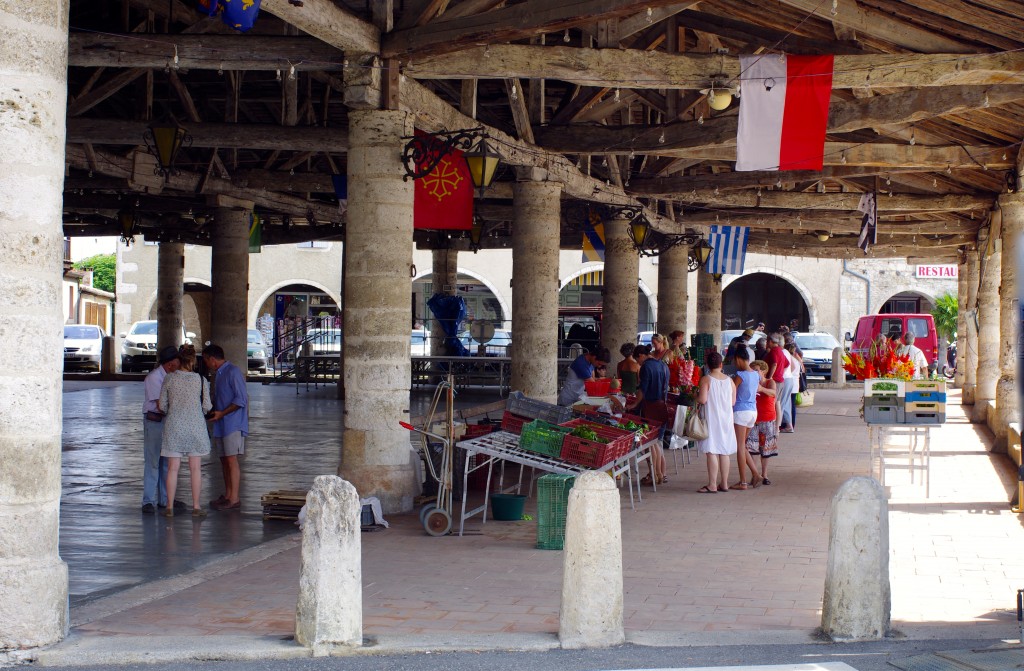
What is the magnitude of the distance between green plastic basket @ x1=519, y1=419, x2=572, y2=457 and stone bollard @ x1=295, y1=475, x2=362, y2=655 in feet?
11.9

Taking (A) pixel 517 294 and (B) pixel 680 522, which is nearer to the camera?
(B) pixel 680 522

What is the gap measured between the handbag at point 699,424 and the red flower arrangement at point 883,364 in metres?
1.57

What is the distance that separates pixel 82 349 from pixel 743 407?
24839mm

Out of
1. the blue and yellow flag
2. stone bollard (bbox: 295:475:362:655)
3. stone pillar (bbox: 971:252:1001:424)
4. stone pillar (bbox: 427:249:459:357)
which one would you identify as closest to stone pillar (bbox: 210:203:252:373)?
the blue and yellow flag

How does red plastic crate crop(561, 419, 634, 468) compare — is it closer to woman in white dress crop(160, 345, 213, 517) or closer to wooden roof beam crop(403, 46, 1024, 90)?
woman in white dress crop(160, 345, 213, 517)

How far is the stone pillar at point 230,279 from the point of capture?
19125mm

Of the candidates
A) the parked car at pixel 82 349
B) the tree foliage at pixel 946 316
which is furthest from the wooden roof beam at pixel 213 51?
the tree foliage at pixel 946 316

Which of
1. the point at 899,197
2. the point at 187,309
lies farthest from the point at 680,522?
the point at 187,309

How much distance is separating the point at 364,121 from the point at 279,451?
5.63 m

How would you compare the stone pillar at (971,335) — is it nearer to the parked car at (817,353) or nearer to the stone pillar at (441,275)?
the parked car at (817,353)

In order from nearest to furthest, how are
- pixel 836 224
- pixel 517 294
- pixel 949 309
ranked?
pixel 517 294 < pixel 836 224 < pixel 949 309

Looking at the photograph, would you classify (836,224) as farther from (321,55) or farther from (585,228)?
(321,55)

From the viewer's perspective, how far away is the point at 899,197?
64.0ft

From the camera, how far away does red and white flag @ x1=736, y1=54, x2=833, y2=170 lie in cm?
1044
